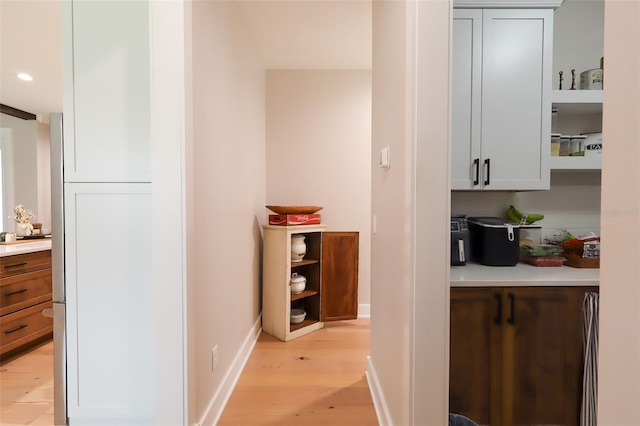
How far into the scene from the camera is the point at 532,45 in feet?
5.98

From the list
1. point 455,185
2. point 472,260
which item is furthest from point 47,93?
point 472,260

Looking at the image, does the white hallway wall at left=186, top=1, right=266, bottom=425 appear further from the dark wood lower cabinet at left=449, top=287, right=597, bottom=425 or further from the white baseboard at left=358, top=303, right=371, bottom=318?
the dark wood lower cabinet at left=449, top=287, right=597, bottom=425

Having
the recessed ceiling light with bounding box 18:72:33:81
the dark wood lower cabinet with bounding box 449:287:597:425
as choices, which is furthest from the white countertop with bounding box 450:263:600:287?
the recessed ceiling light with bounding box 18:72:33:81

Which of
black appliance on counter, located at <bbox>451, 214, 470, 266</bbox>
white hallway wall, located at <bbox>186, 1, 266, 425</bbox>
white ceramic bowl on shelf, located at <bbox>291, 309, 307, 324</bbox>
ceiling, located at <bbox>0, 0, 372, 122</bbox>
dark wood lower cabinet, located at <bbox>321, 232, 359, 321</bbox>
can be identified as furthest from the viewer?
dark wood lower cabinet, located at <bbox>321, 232, 359, 321</bbox>

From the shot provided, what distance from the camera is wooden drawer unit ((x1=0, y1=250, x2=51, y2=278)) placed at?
2.50 meters

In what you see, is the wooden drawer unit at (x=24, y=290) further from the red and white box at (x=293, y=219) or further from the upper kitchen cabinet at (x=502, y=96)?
the upper kitchen cabinet at (x=502, y=96)

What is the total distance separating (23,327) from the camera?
2.59 meters

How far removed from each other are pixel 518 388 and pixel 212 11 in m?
2.56

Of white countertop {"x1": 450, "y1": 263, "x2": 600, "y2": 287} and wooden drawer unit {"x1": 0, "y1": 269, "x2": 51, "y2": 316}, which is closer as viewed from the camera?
white countertop {"x1": 450, "y1": 263, "x2": 600, "y2": 287}

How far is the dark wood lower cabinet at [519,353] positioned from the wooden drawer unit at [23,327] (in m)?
3.29

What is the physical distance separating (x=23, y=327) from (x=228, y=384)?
2.03 m

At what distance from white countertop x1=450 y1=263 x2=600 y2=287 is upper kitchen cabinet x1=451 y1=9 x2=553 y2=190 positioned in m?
0.49

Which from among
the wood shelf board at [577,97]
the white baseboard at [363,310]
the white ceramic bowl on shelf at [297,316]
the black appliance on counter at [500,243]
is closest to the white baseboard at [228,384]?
the white ceramic bowl on shelf at [297,316]

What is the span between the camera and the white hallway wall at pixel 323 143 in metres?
3.31
